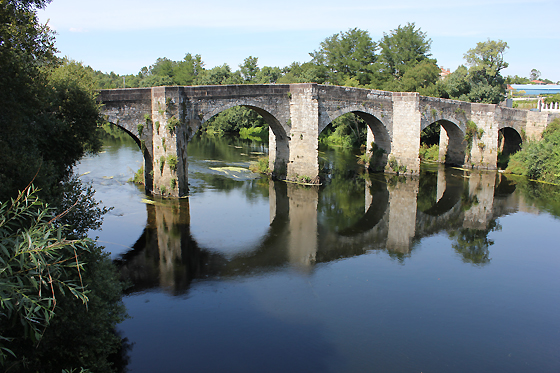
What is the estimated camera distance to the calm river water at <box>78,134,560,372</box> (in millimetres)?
8625

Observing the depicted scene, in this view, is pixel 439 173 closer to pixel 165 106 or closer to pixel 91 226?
pixel 165 106

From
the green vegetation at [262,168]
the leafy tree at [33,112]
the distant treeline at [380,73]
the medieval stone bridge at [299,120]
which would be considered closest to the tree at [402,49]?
the distant treeline at [380,73]

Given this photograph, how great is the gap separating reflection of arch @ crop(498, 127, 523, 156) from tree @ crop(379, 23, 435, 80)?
1512cm

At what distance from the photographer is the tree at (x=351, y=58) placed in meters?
45.7

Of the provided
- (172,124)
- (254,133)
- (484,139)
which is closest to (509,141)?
(484,139)

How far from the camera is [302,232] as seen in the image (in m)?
15.6

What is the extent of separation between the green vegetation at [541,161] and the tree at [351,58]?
19328mm

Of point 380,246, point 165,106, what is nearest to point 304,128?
point 165,106

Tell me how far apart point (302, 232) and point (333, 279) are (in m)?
3.93

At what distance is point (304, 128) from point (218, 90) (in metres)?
4.91

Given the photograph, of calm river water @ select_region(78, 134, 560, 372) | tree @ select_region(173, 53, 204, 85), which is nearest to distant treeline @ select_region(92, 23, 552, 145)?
tree @ select_region(173, 53, 204, 85)

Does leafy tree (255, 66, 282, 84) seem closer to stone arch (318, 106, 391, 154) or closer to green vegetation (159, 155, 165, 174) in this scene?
stone arch (318, 106, 391, 154)

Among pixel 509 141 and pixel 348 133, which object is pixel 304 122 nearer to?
pixel 509 141

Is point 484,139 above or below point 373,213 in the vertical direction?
above
